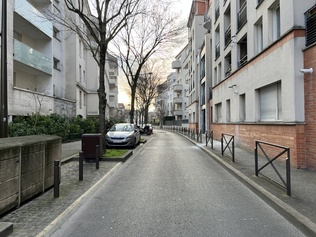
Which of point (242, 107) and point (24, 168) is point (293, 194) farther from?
point (242, 107)

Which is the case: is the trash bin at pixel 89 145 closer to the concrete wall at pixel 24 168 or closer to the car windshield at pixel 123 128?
the concrete wall at pixel 24 168

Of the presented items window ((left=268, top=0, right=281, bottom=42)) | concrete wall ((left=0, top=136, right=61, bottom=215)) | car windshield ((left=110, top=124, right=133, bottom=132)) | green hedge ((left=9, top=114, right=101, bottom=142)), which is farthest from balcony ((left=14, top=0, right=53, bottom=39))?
concrete wall ((left=0, top=136, right=61, bottom=215))

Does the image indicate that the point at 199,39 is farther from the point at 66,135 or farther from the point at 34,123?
the point at 34,123

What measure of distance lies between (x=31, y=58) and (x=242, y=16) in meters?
13.4

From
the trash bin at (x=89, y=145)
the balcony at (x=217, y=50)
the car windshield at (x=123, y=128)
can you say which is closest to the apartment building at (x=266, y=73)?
the balcony at (x=217, y=50)

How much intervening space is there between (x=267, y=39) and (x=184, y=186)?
804 centimetres

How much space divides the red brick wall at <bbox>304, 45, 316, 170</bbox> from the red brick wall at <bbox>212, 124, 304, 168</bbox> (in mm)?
183

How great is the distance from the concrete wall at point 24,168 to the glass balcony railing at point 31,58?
12987 mm

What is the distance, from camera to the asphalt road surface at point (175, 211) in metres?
4.55

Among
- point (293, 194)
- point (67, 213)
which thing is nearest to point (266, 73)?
point (293, 194)

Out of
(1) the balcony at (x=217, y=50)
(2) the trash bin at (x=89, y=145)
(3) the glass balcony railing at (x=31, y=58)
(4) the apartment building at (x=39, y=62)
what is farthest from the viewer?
(1) the balcony at (x=217, y=50)

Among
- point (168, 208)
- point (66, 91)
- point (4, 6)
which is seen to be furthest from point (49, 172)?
point (66, 91)

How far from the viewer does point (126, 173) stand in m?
9.70

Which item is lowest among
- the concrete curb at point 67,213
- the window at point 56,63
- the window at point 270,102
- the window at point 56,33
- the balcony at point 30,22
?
the concrete curb at point 67,213
